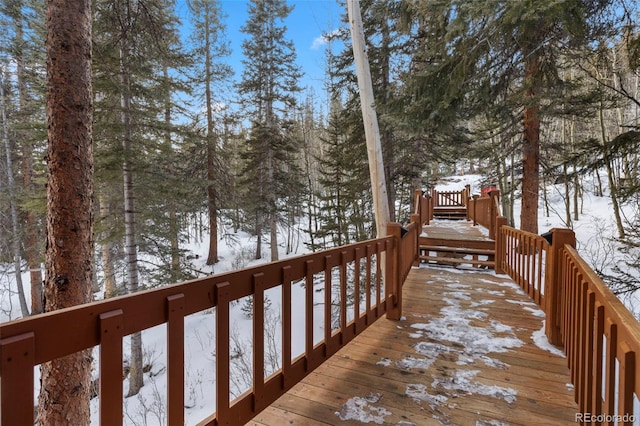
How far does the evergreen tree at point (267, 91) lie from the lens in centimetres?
1298

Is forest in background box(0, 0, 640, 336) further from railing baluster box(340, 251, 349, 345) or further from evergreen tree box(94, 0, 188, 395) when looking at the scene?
railing baluster box(340, 251, 349, 345)

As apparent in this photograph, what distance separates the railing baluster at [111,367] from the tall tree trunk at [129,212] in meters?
6.11

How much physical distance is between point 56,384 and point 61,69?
9.89 feet

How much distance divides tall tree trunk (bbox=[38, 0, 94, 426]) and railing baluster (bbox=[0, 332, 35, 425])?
2.75 metres

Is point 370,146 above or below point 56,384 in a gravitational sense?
above

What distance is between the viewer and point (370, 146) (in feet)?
17.3

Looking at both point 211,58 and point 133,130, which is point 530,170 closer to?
point 133,130

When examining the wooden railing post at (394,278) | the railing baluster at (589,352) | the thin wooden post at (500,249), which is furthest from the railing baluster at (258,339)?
the thin wooden post at (500,249)

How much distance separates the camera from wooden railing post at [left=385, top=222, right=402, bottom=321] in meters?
3.42

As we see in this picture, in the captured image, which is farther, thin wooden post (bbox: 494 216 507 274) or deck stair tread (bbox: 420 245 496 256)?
deck stair tread (bbox: 420 245 496 256)

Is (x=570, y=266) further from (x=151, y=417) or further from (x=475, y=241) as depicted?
(x=151, y=417)

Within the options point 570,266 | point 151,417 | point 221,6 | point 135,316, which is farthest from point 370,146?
point 221,6

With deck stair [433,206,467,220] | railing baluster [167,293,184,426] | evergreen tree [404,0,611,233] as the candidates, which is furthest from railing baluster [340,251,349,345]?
deck stair [433,206,467,220]

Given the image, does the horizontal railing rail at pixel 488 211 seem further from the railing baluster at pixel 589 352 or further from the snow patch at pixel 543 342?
the railing baluster at pixel 589 352
